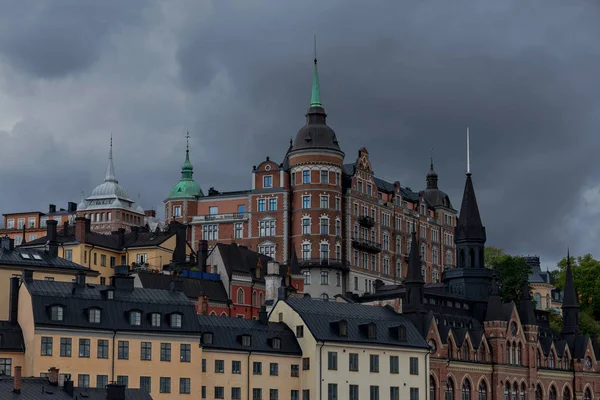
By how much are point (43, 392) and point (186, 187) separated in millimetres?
92724

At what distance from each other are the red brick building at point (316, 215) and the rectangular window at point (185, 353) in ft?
176

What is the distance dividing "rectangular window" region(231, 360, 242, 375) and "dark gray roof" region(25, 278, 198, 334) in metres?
4.80

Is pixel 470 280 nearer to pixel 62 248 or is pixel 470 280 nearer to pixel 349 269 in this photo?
pixel 349 269

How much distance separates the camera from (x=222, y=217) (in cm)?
16375

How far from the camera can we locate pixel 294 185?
518 ft

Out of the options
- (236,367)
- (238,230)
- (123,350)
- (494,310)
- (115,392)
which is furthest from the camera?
(238,230)

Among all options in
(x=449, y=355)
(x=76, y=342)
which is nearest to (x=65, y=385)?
(x=76, y=342)

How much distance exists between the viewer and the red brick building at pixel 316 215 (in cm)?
15575

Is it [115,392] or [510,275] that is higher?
[510,275]

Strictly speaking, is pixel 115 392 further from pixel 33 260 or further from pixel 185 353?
pixel 33 260

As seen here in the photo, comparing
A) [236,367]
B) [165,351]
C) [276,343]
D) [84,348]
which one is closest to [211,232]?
[276,343]

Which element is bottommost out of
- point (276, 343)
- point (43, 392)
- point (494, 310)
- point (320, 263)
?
point (43, 392)

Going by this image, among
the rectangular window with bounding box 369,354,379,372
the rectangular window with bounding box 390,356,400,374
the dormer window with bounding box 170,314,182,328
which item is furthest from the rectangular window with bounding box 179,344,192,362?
the rectangular window with bounding box 390,356,400,374

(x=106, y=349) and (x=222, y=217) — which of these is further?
(x=222, y=217)
